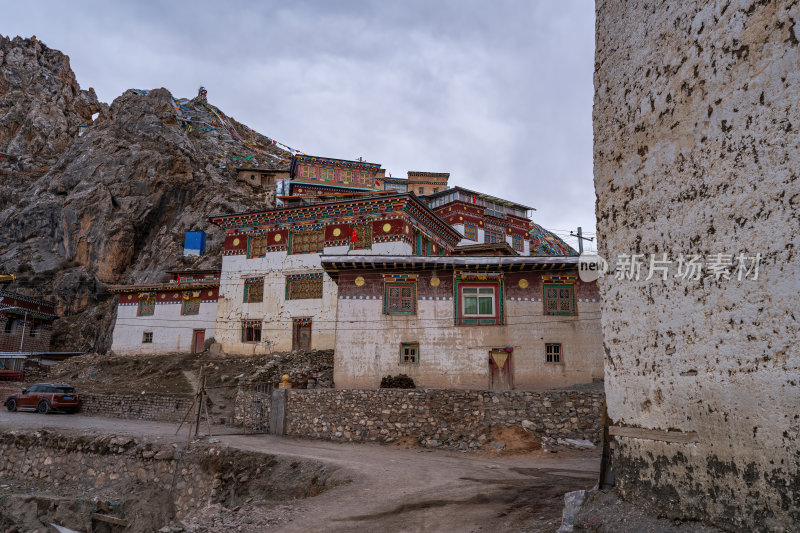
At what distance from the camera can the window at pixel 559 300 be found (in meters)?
21.2

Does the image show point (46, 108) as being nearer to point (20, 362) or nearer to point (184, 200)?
point (184, 200)

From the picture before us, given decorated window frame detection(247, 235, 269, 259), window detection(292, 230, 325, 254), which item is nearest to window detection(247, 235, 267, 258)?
decorated window frame detection(247, 235, 269, 259)

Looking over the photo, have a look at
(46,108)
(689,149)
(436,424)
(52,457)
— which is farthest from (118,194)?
(689,149)

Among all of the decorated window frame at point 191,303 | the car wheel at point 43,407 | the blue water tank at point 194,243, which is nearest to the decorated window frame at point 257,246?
A: the decorated window frame at point 191,303

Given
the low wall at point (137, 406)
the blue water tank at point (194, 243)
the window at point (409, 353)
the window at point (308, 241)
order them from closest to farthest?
the window at point (409, 353)
the low wall at point (137, 406)
the window at point (308, 241)
the blue water tank at point (194, 243)

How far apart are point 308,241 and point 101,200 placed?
1126 inches

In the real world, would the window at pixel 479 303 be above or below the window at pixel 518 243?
below

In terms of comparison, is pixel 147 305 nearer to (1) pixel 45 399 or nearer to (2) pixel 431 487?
(1) pixel 45 399

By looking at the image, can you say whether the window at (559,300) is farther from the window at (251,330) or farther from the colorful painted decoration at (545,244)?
the colorful painted decoration at (545,244)

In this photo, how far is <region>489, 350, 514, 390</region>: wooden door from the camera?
68.0 feet

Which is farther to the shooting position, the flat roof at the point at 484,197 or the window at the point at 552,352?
the flat roof at the point at 484,197

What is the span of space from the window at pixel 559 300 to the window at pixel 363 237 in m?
12.2

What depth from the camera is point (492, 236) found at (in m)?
46.9

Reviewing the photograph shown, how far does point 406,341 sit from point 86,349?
105 ft
